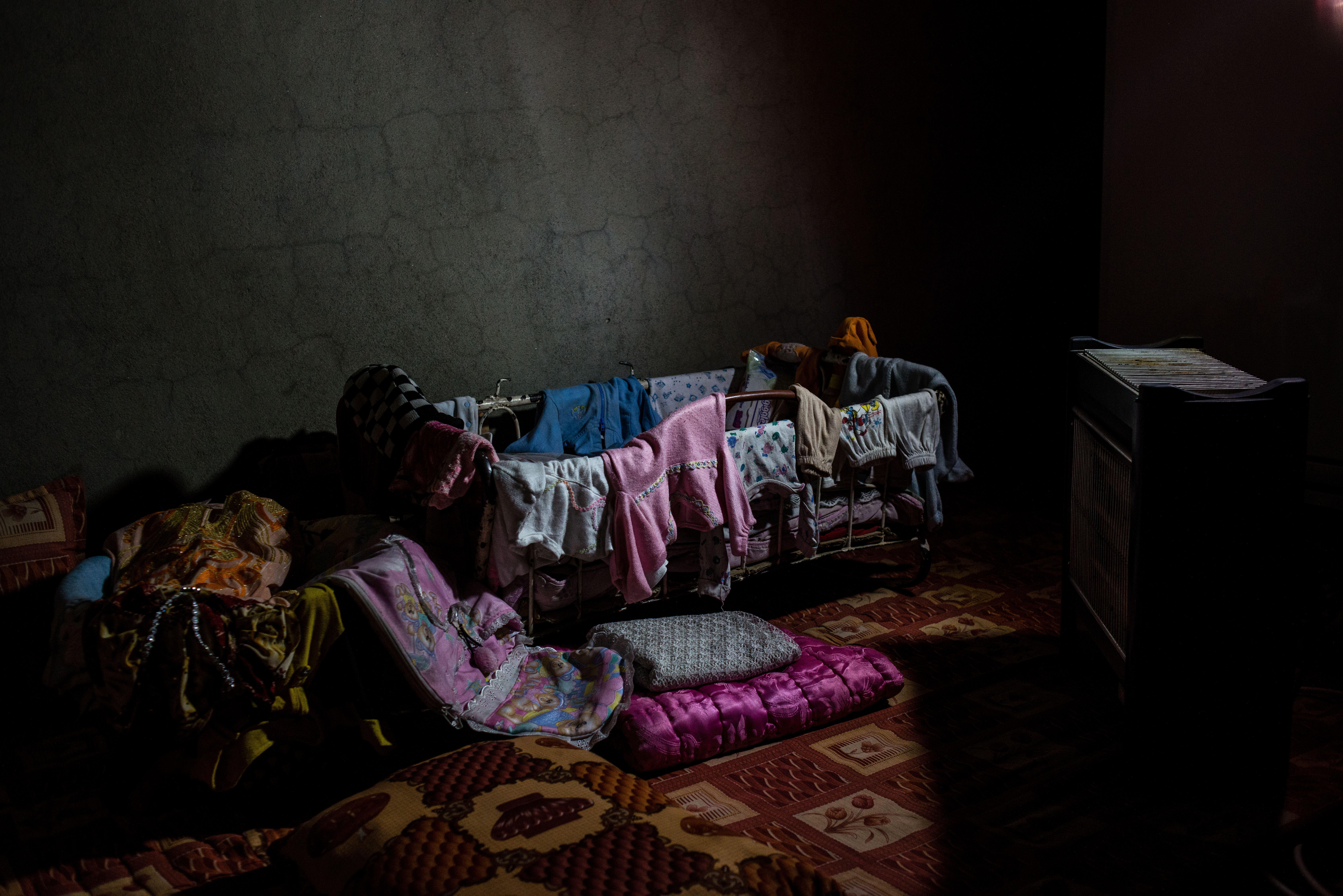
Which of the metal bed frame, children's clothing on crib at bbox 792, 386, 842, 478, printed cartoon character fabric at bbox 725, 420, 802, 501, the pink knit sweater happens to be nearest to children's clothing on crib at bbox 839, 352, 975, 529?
the metal bed frame

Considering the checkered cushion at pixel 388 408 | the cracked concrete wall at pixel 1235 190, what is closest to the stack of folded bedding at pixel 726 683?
the checkered cushion at pixel 388 408

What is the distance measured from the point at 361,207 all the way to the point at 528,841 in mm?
2585

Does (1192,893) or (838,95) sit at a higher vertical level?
(838,95)

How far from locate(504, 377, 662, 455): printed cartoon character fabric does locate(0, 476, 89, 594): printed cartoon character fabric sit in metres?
1.37

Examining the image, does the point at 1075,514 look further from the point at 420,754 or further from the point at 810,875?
the point at 420,754

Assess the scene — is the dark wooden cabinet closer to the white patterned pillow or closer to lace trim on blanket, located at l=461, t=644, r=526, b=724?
the white patterned pillow

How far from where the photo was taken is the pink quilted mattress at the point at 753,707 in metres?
2.51

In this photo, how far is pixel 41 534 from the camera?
2945mm

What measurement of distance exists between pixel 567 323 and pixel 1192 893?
12.1 ft

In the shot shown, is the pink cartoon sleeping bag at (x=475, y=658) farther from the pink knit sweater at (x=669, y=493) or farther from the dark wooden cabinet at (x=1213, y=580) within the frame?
the dark wooden cabinet at (x=1213, y=580)

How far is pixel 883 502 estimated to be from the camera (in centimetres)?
352

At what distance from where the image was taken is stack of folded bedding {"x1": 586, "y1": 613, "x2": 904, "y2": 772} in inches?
99.7

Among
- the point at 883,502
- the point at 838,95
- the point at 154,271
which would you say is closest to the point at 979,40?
the point at 838,95

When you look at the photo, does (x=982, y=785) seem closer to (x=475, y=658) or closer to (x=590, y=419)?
(x=475, y=658)
